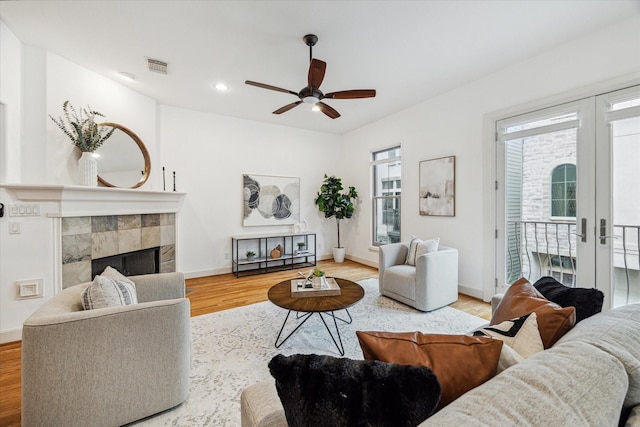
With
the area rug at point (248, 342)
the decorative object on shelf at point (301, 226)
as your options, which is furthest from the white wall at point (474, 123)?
the decorative object on shelf at point (301, 226)

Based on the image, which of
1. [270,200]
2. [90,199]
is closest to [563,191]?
[270,200]

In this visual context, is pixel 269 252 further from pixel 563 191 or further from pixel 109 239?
pixel 563 191

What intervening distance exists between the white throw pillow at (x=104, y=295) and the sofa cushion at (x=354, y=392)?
1.40 metres

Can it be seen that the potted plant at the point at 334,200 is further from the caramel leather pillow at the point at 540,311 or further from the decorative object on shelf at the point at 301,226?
the caramel leather pillow at the point at 540,311

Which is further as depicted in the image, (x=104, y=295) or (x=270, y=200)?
(x=270, y=200)

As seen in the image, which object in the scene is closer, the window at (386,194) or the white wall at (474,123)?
the white wall at (474,123)

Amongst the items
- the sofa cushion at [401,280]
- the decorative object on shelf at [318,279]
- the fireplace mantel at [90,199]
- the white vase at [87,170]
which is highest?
the white vase at [87,170]

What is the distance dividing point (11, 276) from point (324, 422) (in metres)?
3.38

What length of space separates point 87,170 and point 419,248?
13.2 feet

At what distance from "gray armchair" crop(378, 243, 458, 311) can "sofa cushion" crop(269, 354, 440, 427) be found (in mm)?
2524

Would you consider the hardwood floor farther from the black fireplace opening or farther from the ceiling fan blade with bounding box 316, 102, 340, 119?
the ceiling fan blade with bounding box 316, 102, 340, 119

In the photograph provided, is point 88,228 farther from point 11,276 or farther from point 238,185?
point 238,185

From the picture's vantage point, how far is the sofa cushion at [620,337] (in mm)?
731

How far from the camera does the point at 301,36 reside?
8.10ft
